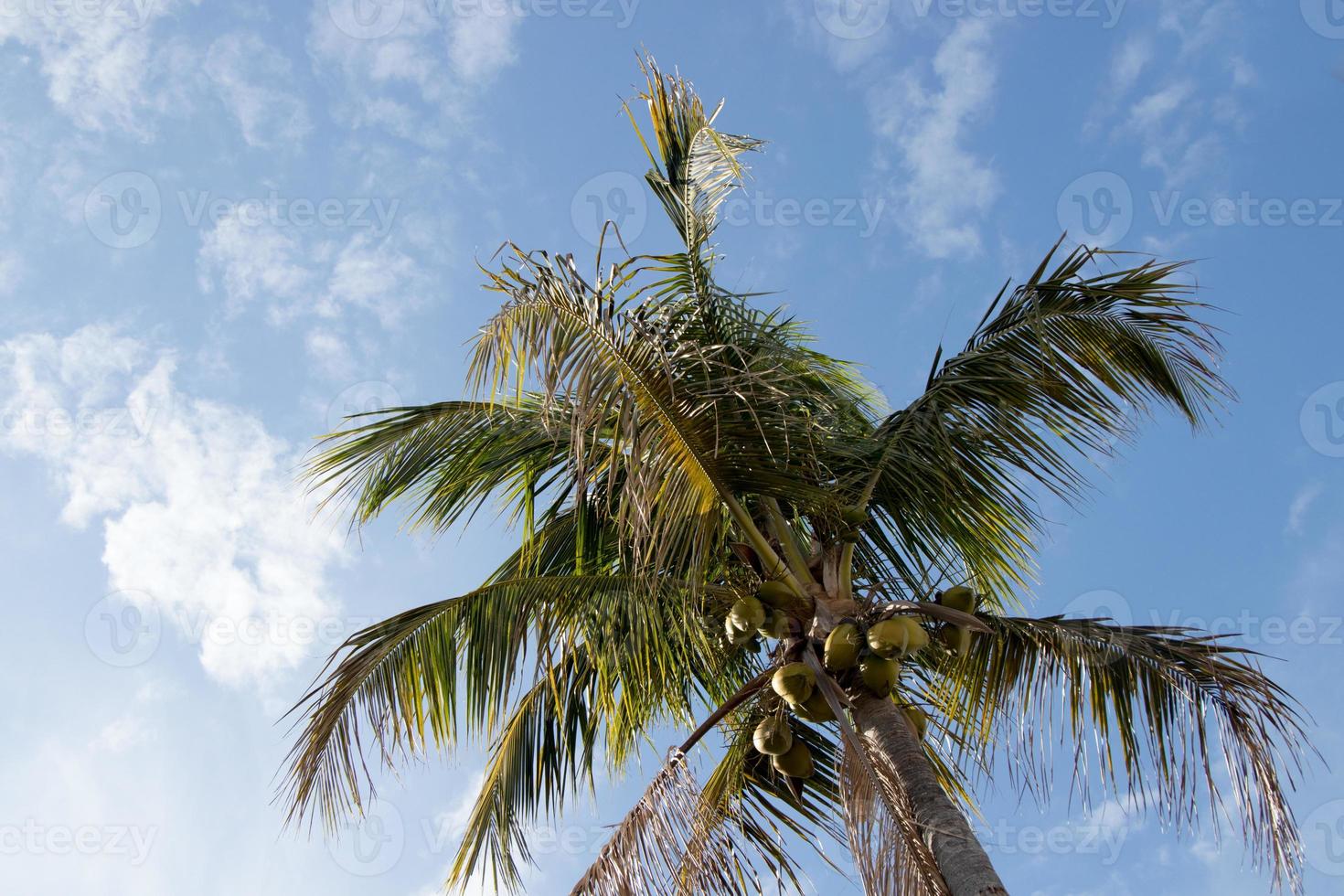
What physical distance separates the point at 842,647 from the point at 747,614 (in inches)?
16.7

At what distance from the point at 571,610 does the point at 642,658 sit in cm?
50

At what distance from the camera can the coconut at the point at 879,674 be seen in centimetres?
482

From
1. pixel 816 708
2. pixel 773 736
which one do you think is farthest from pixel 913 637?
pixel 773 736

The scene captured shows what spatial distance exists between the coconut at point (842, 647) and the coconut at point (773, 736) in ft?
1.71

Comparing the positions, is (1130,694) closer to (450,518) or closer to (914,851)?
(914,851)

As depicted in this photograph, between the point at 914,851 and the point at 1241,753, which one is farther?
the point at 1241,753

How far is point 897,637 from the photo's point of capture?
4672mm

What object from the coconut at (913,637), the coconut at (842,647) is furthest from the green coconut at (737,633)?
the coconut at (913,637)

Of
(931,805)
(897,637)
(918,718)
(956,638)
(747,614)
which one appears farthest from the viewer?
(918,718)

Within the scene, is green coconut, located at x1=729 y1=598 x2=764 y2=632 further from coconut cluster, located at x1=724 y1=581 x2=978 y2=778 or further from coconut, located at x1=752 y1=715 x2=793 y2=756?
coconut, located at x1=752 y1=715 x2=793 y2=756

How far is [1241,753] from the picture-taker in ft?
16.1

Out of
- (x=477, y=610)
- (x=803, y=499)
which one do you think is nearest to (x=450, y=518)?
(x=477, y=610)

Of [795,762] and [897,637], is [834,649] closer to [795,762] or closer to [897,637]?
[897,637]

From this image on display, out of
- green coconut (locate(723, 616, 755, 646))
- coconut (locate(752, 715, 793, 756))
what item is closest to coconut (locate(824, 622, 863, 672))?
green coconut (locate(723, 616, 755, 646))
